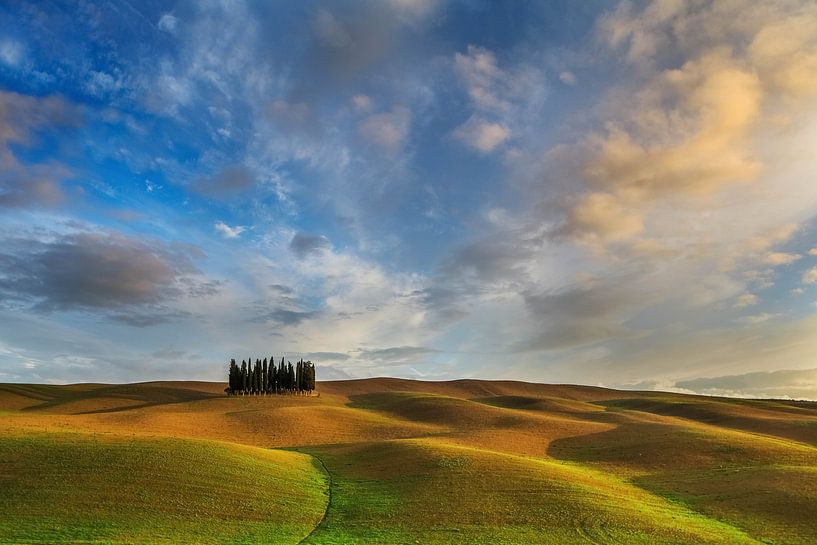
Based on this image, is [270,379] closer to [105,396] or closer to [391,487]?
[105,396]

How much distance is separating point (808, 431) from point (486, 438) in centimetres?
4153

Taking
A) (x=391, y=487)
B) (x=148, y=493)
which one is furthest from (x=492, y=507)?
(x=148, y=493)

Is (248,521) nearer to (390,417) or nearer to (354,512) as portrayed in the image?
(354,512)

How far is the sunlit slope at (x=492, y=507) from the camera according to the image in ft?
84.0

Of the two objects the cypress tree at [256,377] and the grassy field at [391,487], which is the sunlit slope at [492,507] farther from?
the cypress tree at [256,377]

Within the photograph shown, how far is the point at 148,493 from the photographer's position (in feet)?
95.2

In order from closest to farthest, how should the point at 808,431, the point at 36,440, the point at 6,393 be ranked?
the point at 36,440 → the point at 808,431 → the point at 6,393

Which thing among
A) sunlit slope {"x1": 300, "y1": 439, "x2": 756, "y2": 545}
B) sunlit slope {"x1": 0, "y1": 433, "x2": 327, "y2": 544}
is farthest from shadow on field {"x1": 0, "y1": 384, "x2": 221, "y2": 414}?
sunlit slope {"x1": 300, "y1": 439, "x2": 756, "y2": 545}

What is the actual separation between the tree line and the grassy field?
134 feet

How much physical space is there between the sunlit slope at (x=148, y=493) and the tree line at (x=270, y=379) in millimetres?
62531

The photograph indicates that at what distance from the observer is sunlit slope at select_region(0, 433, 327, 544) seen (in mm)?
24641

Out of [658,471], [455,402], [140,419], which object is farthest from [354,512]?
[455,402]

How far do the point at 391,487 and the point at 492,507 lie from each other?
7.05 m

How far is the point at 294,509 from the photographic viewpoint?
29.6m
